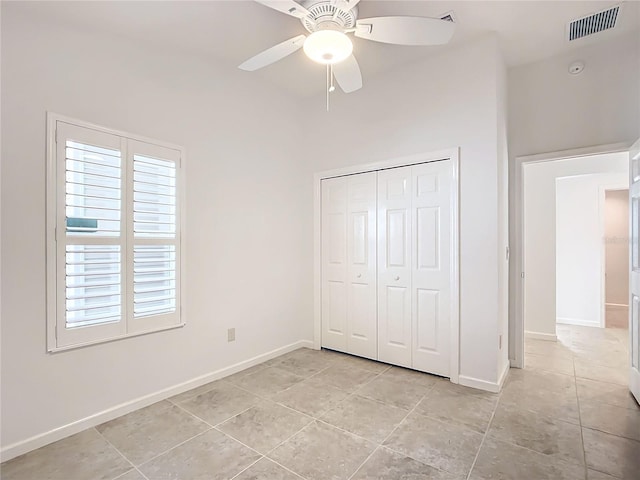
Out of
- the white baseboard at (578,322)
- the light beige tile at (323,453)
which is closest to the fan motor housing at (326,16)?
the light beige tile at (323,453)

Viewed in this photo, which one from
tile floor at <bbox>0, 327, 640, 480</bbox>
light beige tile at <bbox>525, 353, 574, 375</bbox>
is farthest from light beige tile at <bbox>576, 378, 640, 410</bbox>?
light beige tile at <bbox>525, 353, 574, 375</bbox>

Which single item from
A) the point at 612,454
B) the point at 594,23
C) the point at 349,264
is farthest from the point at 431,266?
the point at 594,23

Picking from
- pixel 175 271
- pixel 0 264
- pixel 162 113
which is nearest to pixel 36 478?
pixel 0 264

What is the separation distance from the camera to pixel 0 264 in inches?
77.2

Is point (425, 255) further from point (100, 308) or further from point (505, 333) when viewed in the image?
point (100, 308)

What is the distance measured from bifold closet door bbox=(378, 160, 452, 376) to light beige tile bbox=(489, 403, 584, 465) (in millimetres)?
710

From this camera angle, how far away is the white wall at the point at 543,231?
4340 mm

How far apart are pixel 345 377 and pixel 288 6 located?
9.35 ft

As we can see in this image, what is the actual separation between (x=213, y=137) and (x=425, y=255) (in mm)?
2248

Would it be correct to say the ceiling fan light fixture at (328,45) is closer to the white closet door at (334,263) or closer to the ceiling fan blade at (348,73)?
the ceiling fan blade at (348,73)

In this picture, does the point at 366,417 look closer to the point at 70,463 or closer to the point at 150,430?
the point at 150,430

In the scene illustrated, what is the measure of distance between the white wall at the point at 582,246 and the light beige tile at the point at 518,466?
417 cm

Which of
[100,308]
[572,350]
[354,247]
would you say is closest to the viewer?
[100,308]

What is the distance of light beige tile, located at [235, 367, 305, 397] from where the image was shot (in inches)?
111
